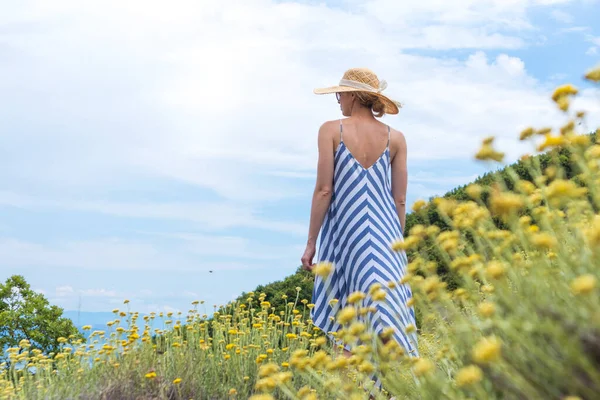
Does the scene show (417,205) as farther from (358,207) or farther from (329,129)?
(329,129)

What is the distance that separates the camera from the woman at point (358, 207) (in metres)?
4.23

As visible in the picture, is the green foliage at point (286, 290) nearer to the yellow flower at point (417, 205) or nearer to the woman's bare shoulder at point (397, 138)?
the woman's bare shoulder at point (397, 138)

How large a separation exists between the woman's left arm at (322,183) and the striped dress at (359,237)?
2.9 inches

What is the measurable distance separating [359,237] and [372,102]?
957mm

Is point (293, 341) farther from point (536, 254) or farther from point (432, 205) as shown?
point (432, 205)

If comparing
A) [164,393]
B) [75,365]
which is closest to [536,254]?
[164,393]

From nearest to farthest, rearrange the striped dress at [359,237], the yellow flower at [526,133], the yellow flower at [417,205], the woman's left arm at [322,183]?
the yellow flower at [526,133]
the yellow flower at [417,205]
the striped dress at [359,237]
the woman's left arm at [322,183]

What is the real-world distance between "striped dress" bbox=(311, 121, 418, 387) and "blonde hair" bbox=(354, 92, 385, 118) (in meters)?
0.33

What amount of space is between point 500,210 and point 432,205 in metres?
7.69

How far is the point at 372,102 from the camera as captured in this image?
4578 mm

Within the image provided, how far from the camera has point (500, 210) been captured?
6.30 ft

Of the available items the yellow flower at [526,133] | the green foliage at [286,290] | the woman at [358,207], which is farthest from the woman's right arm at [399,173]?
the green foliage at [286,290]

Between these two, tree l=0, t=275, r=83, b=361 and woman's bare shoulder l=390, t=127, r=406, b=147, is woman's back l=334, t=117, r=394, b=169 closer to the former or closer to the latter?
woman's bare shoulder l=390, t=127, r=406, b=147

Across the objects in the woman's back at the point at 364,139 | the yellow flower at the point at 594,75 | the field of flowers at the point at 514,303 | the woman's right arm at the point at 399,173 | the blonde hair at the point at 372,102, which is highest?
the blonde hair at the point at 372,102
